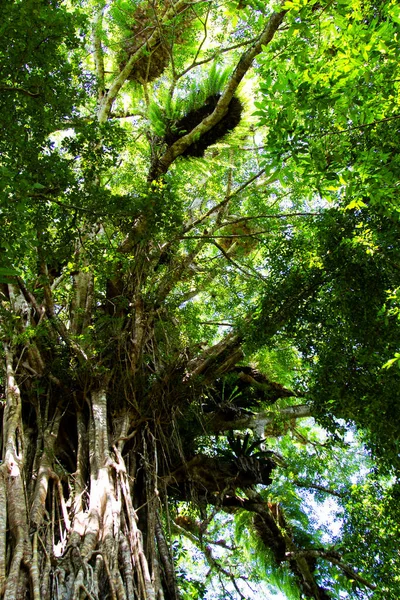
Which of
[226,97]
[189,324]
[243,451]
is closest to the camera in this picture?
[226,97]

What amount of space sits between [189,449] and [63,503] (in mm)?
1868

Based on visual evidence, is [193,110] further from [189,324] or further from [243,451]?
[243,451]

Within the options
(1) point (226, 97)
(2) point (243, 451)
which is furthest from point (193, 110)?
(2) point (243, 451)

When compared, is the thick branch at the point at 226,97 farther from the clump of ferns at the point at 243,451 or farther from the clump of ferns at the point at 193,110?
the clump of ferns at the point at 243,451

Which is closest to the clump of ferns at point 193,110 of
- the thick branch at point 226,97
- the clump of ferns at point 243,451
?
the thick branch at point 226,97

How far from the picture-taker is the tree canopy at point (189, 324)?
2799 mm

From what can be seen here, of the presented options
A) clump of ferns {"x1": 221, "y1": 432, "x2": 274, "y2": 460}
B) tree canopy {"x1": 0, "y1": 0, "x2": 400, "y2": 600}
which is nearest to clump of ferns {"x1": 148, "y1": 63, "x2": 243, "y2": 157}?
tree canopy {"x1": 0, "y1": 0, "x2": 400, "y2": 600}

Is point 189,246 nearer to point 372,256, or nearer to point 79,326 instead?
point 79,326

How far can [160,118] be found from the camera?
17.9 feet

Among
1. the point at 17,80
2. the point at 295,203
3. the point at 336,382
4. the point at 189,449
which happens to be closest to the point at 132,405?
the point at 189,449

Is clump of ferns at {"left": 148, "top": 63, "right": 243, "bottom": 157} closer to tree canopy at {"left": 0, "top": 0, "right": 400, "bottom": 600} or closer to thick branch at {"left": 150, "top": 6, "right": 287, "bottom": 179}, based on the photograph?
tree canopy at {"left": 0, "top": 0, "right": 400, "bottom": 600}

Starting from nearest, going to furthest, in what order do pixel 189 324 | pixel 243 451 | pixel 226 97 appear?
pixel 226 97
pixel 243 451
pixel 189 324

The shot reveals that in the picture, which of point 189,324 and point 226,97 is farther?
point 189,324

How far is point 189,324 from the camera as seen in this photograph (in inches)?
222
